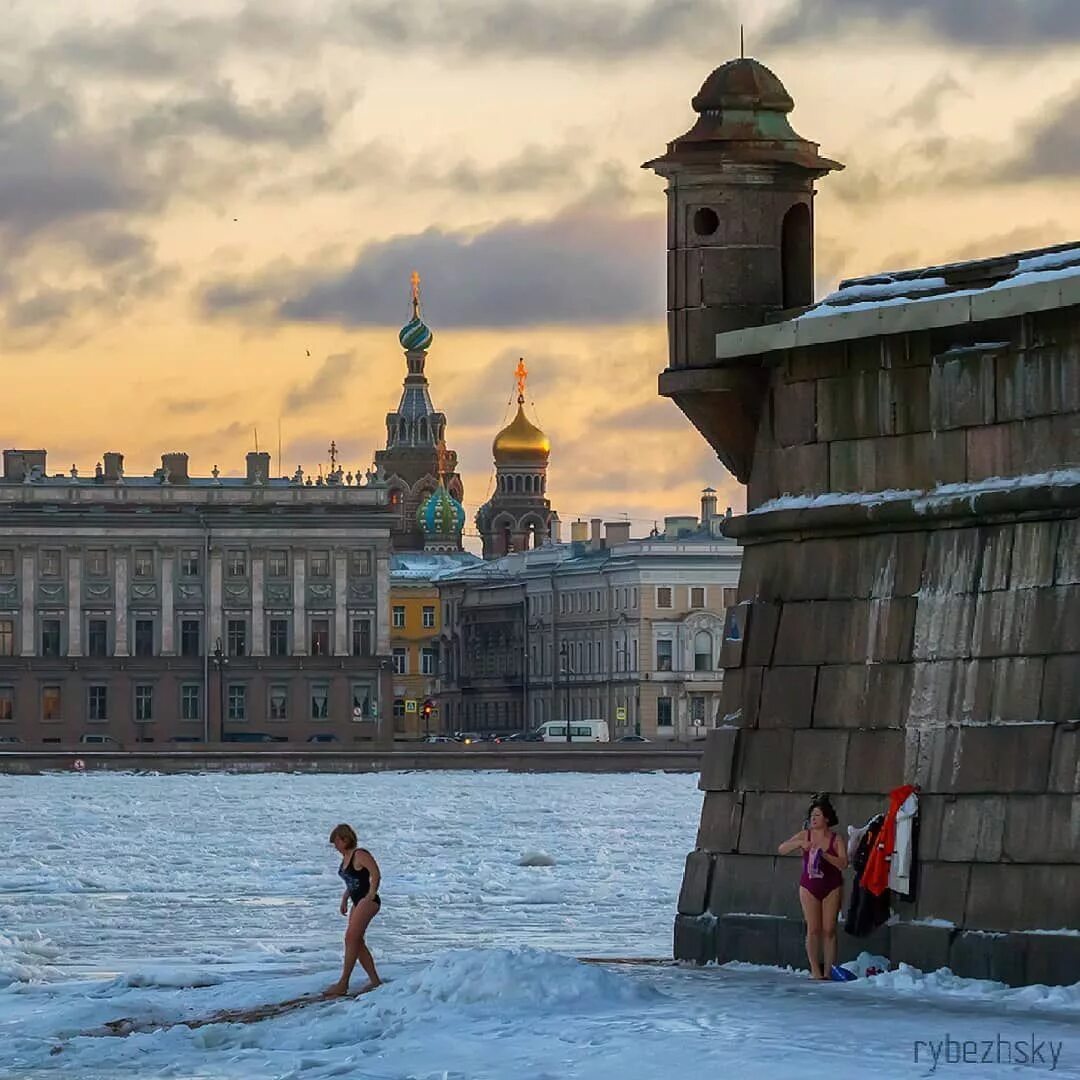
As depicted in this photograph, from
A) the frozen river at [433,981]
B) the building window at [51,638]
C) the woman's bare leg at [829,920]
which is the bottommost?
the frozen river at [433,981]

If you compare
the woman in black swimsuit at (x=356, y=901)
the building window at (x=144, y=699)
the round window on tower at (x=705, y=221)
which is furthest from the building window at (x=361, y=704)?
the woman in black swimsuit at (x=356, y=901)

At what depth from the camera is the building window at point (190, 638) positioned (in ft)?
481

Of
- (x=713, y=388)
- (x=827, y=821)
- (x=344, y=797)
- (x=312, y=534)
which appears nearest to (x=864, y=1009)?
(x=827, y=821)

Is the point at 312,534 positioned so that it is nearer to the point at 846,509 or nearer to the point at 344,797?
the point at 344,797

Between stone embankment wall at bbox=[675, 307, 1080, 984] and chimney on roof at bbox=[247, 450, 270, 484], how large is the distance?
128m

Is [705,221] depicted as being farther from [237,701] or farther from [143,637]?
[143,637]

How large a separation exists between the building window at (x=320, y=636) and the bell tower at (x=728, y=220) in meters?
125

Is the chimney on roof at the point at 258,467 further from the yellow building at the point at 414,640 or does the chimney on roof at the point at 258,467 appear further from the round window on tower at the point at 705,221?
the round window on tower at the point at 705,221

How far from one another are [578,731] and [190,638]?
1778cm

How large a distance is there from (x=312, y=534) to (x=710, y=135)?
4888 inches

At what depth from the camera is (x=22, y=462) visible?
15212 centimetres

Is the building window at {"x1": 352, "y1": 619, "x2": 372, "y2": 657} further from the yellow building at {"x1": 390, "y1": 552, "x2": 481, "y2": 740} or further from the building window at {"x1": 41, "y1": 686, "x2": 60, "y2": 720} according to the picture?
the yellow building at {"x1": 390, "y1": 552, "x2": 481, "y2": 740}

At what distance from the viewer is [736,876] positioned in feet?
73.0

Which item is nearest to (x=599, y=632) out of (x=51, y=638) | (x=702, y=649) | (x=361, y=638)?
(x=702, y=649)
